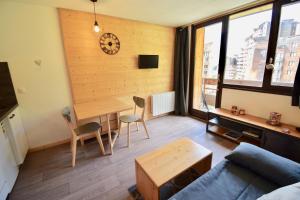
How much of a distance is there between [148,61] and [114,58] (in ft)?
2.61

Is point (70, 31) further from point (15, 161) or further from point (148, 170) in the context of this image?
point (148, 170)

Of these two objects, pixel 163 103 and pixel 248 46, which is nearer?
pixel 248 46

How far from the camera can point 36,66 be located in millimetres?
2328

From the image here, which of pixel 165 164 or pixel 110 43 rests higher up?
pixel 110 43

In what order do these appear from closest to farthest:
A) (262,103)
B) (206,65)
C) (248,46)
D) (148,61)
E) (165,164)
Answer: (165,164) → (262,103) → (248,46) → (148,61) → (206,65)

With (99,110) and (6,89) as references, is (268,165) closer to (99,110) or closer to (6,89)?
(99,110)

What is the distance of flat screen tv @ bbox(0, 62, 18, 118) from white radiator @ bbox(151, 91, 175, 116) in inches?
100

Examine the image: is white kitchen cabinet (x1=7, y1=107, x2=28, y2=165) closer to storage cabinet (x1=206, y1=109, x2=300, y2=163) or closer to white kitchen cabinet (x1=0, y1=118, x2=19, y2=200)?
white kitchen cabinet (x1=0, y1=118, x2=19, y2=200)

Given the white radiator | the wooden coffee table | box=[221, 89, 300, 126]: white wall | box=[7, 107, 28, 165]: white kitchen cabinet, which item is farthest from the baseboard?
box=[221, 89, 300, 126]: white wall

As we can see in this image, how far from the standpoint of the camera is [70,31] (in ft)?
8.02

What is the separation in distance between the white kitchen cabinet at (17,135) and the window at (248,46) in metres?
3.63

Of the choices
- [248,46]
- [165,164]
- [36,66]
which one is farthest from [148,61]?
[165,164]

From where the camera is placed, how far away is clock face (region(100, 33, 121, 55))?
109 inches

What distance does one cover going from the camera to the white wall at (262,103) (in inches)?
88.2
